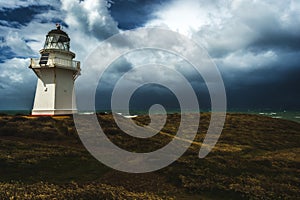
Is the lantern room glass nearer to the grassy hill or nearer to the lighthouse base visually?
the lighthouse base

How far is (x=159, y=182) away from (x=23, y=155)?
28.2 feet

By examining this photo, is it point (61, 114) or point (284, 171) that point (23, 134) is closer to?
point (61, 114)

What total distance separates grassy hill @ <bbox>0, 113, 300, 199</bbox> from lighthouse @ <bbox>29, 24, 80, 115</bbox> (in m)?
5.88

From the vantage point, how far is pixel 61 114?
3186 cm

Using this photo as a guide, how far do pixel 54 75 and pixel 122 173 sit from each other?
68.9 ft

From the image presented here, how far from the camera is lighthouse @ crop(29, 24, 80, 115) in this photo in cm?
3131

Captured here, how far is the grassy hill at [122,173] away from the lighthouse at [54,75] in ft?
19.3

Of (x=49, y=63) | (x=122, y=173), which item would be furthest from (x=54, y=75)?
(x=122, y=173)

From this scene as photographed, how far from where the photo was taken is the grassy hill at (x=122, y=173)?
11.9 meters

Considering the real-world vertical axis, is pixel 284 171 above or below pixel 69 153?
below

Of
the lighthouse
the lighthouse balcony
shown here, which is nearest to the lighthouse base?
the lighthouse

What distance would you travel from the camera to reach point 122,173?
48.3 ft

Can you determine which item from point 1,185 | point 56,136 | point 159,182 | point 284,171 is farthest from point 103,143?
point 284,171

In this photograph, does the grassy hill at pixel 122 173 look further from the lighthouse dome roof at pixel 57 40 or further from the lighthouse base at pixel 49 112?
the lighthouse dome roof at pixel 57 40
